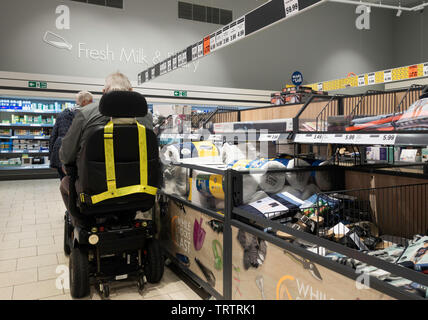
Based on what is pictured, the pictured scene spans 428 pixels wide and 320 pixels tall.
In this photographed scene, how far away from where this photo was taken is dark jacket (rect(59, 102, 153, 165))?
2.39 meters

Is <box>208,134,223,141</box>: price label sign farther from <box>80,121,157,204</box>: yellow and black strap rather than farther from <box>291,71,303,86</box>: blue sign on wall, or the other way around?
<box>291,71,303,86</box>: blue sign on wall

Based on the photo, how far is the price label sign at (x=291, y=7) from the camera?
9.46 ft

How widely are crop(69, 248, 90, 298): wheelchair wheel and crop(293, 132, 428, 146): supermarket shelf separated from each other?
66.1 inches

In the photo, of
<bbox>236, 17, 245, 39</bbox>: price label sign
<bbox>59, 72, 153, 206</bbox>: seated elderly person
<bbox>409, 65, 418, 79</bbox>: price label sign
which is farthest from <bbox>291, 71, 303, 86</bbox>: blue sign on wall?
<bbox>59, 72, 153, 206</bbox>: seated elderly person

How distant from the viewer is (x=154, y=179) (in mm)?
2523

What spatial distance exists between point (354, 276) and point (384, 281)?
0.10m

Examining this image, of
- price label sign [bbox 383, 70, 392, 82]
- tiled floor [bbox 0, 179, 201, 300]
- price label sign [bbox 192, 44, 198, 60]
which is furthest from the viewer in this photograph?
price label sign [bbox 383, 70, 392, 82]

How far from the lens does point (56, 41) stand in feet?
31.1

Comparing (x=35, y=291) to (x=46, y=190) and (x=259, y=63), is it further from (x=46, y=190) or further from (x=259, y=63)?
(x=259, y=63)

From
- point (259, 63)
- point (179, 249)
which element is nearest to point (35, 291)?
point (179, 249)

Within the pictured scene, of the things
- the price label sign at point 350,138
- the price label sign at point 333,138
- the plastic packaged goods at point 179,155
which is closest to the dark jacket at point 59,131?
the plastic packaged goods at point 179,155

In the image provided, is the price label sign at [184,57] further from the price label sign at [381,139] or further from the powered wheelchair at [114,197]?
the price label sign at [381,139]
